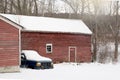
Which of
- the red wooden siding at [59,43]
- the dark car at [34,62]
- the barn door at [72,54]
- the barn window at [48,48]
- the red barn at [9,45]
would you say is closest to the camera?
the red barn at [9,45]

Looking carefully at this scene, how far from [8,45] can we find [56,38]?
464 inches

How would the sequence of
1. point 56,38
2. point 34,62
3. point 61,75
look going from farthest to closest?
point 56,38 → point 34,62 → point 61,75

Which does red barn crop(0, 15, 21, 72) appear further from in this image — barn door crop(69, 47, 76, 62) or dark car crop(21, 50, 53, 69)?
barn door crop(69, 47, 76, 62)

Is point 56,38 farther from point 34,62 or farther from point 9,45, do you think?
point 9,45

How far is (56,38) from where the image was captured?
123 ft

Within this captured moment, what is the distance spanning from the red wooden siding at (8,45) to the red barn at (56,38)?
7.10 metres

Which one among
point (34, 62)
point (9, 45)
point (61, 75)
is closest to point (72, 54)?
point (34, 62)

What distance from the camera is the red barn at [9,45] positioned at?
26016 mm

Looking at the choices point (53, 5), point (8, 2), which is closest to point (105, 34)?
point (53, 5)

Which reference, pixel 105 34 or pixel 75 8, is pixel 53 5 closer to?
pixel 75 8

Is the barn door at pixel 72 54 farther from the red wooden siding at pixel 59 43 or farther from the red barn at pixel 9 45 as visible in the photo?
the red barn at pixel 9 45

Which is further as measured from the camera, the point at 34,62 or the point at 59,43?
the point at 59,43

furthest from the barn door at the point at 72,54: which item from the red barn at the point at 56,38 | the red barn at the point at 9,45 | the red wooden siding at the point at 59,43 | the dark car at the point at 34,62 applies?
the red barn at the point at 9,45

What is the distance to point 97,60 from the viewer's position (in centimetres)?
4428
